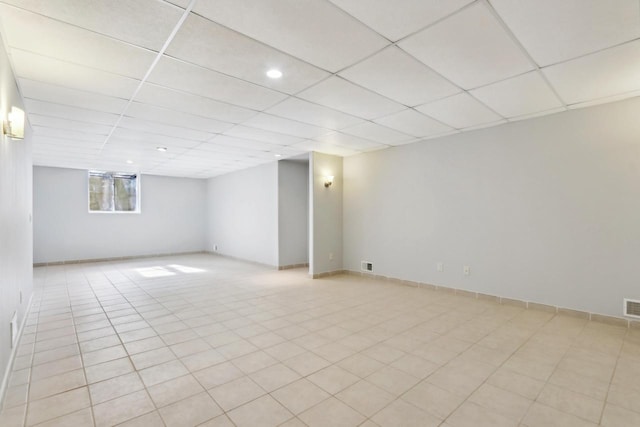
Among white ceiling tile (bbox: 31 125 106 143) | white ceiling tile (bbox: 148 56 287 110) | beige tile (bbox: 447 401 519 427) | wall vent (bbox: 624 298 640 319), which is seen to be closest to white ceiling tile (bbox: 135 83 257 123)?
white ceiling tile (bbox: 148 56 287 110)

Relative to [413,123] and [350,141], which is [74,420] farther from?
[350,141]

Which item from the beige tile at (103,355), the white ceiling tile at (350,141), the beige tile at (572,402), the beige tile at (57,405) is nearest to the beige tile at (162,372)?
the beige tile at (57,405)

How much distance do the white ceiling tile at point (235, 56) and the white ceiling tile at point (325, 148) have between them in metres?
2.50

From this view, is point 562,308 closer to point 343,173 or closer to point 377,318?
point 377,318

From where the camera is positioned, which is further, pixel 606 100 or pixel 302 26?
pixel 606 100

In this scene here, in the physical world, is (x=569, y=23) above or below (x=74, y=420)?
above

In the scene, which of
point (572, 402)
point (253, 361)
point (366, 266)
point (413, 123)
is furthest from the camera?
point (366, 266)

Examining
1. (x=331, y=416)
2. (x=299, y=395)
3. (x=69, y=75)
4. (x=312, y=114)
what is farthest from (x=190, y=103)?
(x=331, y=416)

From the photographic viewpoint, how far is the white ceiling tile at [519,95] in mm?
3113

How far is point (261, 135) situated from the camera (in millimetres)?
5113

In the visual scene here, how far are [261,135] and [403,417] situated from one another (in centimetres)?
434

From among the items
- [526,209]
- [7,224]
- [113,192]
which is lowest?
[7,224]

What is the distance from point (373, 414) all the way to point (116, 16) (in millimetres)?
3203

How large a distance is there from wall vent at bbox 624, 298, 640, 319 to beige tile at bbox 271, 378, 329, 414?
12.5 feet
